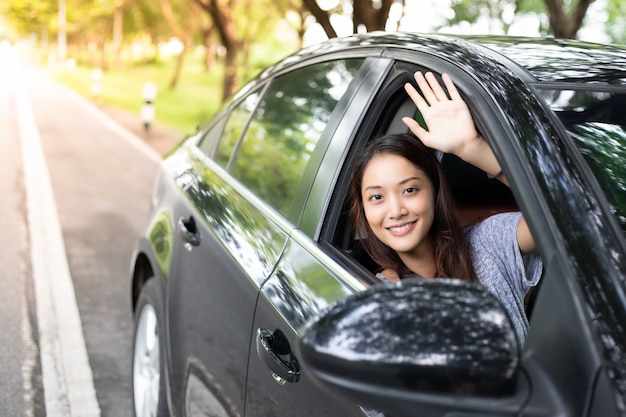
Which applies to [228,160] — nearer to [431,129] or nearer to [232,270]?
[232,270]

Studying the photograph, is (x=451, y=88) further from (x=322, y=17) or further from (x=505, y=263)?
Answer: (x=322, y=17)

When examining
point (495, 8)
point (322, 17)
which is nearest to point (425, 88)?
point (322, 17)

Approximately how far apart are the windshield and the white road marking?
8.86 feet

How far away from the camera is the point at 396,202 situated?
2.16m

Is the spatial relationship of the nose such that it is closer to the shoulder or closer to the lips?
the lips

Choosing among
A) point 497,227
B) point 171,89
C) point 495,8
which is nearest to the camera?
point 497,227

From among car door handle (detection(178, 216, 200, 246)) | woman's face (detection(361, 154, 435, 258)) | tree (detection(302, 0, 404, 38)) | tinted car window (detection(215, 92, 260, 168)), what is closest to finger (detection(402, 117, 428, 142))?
woman's face (detection(361, 154, 435, 258))

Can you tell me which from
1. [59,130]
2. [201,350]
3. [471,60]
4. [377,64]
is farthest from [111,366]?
[59,130]

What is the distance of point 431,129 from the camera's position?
2010 mm

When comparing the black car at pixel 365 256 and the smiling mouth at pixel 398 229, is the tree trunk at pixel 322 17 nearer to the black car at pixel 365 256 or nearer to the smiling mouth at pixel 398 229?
the black car at pixel 365 256

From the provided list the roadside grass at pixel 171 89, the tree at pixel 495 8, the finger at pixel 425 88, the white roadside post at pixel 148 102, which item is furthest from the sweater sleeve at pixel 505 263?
the tree at pixel 495 8

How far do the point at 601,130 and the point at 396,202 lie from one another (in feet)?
1.90

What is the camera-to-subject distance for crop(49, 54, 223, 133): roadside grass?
21859 mm

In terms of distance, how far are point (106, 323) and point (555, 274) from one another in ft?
13.1
